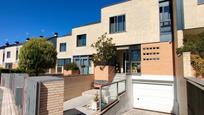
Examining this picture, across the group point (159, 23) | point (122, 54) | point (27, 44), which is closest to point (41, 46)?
point (27, 44)

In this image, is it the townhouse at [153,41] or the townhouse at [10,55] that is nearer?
the townhouse at [153,41]

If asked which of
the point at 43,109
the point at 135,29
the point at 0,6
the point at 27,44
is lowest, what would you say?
the point at 43,109

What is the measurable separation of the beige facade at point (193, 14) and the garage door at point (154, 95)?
4.91m

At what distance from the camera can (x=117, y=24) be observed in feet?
61.9

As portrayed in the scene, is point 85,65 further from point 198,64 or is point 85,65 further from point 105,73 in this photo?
point 198,64

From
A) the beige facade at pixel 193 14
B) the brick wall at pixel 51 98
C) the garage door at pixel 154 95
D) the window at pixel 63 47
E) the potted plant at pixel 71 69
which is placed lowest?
the garage door at pixel 154 95

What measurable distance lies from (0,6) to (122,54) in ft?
50.8

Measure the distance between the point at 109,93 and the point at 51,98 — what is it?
605cm

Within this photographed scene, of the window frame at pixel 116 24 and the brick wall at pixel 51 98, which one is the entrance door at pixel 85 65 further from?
the brick wall at pixel 51 98

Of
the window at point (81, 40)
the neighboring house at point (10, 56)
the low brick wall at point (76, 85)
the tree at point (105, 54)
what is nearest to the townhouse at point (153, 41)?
the tree at point (105, 54)

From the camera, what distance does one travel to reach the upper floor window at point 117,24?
60.4ft

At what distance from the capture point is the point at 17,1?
66.0 feet

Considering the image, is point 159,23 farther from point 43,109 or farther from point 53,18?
point 53,18

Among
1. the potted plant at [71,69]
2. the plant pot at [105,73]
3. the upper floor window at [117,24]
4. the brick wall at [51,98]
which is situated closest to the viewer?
the brick wall at [51,98]
